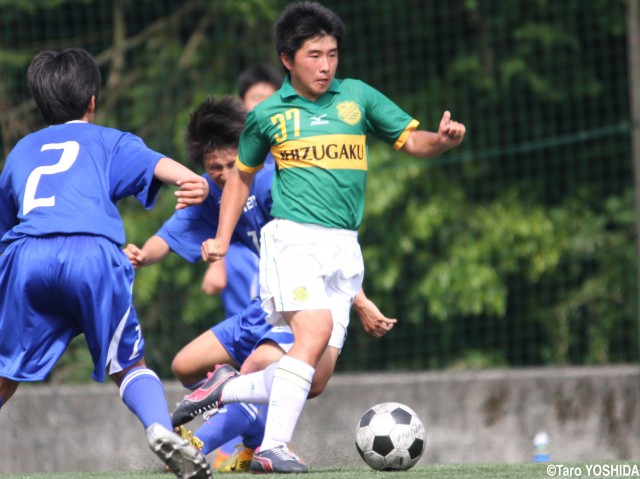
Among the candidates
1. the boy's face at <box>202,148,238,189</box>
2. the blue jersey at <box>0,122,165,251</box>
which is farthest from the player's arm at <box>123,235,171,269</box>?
the blue jersey at <box>0,122,165,251</box>

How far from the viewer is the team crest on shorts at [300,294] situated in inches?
169

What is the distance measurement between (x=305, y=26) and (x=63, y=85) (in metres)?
0.93

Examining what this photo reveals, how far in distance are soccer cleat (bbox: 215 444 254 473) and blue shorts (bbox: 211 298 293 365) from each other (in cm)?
42

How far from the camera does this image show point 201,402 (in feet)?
15.2

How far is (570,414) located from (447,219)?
2.67 m

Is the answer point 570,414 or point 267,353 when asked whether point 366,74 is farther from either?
point 267,353

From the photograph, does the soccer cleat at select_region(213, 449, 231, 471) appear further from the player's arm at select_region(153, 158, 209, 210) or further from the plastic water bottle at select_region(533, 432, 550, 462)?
the player's arm at select_region(153, 158, 209, 210)

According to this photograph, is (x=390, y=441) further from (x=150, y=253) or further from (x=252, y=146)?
(x=150, y=253)

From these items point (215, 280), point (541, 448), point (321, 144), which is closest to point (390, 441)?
point (321, 144)

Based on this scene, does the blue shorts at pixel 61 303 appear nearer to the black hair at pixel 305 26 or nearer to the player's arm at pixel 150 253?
the player's arm at pixel 150 253

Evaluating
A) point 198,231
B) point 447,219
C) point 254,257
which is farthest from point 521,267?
point 198,231

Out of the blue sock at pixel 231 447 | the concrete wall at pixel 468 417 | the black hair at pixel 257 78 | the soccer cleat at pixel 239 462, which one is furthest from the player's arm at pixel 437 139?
the concrete wall at pixel 468 417

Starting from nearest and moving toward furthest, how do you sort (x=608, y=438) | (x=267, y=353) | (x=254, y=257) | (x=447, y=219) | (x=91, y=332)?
(x=91, y=332), (x=267, y=353), (x=254, y=257), (x=608, y=438), (x=447, y=219)

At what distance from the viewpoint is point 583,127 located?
9469mm
